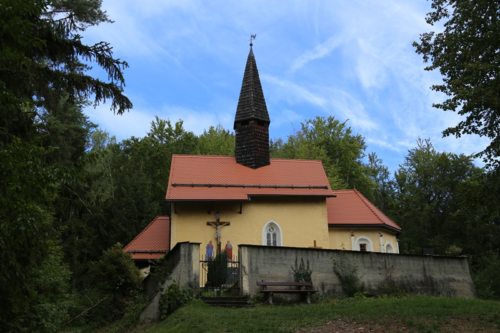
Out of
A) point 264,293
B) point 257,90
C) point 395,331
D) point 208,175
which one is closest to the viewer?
point 395,331

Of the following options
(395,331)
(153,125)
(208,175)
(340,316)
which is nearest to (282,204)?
(208,175)

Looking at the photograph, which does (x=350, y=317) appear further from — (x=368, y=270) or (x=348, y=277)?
(x=368, y=270)

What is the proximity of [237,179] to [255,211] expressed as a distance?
178cm

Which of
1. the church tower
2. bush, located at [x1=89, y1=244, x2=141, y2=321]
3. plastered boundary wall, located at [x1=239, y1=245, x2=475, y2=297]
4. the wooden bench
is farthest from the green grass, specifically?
the church tower

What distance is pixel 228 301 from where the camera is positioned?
13953 millimetres

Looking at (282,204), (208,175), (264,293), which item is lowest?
(264,293)

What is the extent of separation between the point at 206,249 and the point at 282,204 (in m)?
3.90

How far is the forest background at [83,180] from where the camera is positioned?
6477mm

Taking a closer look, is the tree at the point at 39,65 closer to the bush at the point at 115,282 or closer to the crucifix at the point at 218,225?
the bush at the point at 115,282

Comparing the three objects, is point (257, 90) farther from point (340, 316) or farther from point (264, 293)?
point (340, 316)

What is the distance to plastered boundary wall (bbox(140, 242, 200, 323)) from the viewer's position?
14.2 meters

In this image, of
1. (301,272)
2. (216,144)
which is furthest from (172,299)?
(216,144)

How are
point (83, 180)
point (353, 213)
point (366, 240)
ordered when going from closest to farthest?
point (83, 180) < point (366, 240) < point (353, 213)

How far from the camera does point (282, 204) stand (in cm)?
2252
